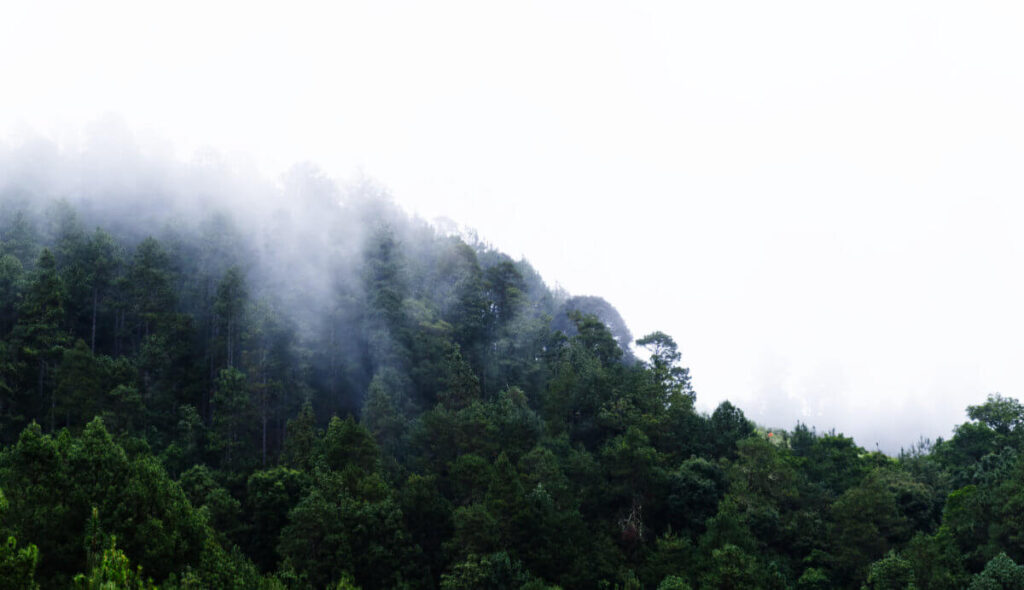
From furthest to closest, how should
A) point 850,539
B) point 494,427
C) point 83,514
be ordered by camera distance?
point 494,427
point 850,539
point 83,514

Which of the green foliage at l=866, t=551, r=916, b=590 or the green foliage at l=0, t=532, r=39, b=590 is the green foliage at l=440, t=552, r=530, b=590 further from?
the green foliage at l=0, t=532, r=39, b=590

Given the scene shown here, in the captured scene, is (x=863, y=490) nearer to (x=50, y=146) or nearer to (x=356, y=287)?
(x=356, y=287)

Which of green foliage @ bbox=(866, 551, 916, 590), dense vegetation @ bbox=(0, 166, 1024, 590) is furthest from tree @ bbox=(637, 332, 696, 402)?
green foliage @ bbox=(866, 551, 916, 590)

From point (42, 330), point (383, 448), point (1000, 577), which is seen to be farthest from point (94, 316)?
point (1000, 577)

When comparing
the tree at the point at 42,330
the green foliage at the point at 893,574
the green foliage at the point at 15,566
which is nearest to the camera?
the green foliage at the point at 15,566

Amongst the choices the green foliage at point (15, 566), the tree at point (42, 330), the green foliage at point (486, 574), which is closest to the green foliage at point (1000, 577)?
the green foliage at point (486, 574)

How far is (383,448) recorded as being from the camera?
188 ft

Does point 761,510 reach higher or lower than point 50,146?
lower

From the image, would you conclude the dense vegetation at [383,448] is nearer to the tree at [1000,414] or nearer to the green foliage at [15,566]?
the tree at [1000,414]

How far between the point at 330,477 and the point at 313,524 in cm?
462

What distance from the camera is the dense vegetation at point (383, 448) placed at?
4075 cm

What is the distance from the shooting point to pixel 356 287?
76.8 m

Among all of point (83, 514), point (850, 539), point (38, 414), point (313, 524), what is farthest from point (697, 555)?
point (38, 414)

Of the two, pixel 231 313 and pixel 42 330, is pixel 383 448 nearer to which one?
pixel 231 313
